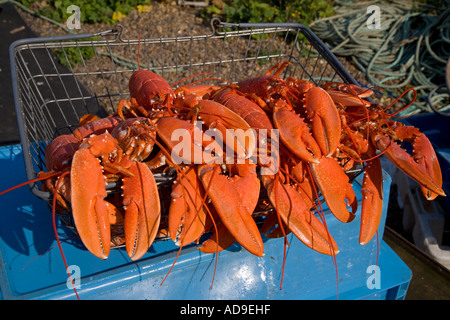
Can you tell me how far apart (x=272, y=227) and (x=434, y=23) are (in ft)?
14.7

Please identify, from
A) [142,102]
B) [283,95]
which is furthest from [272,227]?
[142,102]

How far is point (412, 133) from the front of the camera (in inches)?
64.7

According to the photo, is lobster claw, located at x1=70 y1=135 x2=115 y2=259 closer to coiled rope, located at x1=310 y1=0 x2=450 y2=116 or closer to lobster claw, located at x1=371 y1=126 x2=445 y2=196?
lobster claw, located at x1=371 y1=126 x2=445 y2=196

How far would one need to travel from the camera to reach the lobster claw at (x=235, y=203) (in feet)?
4.14

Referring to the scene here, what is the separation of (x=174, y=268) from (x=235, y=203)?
21.2 inches

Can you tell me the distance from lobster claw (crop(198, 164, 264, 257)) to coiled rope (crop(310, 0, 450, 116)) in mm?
3753

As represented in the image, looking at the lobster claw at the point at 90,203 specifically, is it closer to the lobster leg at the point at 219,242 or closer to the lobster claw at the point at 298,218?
the lobster leg at the point at 219,242

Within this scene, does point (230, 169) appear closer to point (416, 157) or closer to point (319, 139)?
point (319, 139)

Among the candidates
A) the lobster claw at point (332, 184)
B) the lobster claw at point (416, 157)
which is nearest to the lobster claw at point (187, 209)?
the lobster claw at point (332, 184)

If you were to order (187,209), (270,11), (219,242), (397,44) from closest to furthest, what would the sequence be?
(187,209), (219,242), (397,44), (270,11)

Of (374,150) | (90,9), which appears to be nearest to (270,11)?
(90,9)

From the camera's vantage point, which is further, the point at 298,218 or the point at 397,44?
the point at 397,44

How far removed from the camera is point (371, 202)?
153 centimetres

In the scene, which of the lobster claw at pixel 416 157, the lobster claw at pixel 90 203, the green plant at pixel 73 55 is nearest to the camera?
the lobster claw at pixel 90 203
